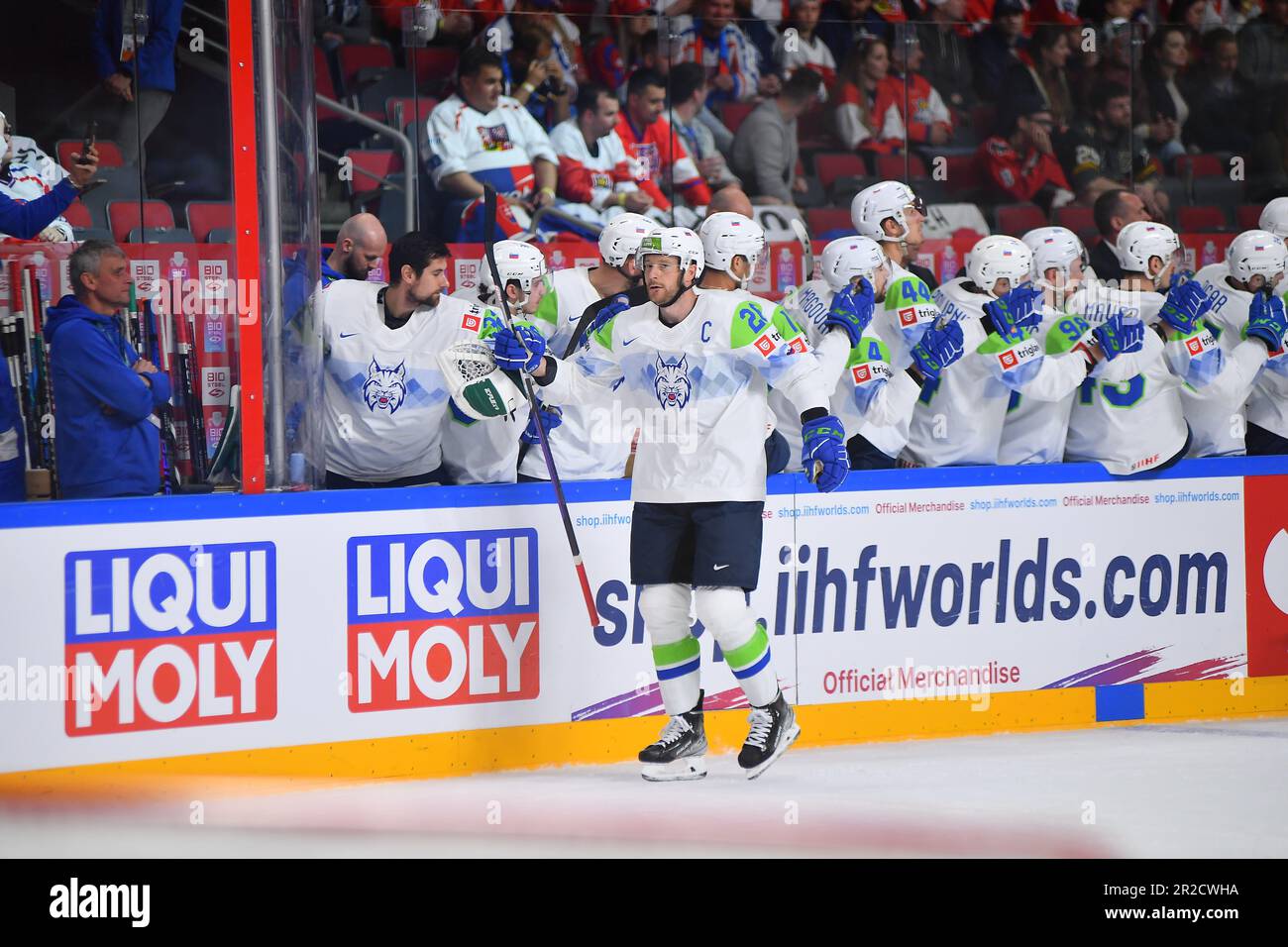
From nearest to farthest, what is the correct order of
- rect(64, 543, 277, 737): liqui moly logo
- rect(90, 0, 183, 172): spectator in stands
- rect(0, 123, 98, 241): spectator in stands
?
rect(64, 543, 277, 737): liqui moly logo → rect(0, 123, 98, 241): spectator in stands → rect(90, 0, 183, 172): spectator in stands

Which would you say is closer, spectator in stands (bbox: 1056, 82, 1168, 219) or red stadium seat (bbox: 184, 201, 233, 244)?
red stadium seat (bbox: 184, 201, 233, 244)

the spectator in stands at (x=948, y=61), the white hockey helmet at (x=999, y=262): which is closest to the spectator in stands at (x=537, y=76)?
the spectator in stands at (x=948, y=61)

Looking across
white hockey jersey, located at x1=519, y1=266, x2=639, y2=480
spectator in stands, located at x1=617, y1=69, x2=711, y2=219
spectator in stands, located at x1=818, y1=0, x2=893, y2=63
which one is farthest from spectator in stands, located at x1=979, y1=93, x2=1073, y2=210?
white hockey jersey, located at x1=519, y1=266, x2=639, y2=480

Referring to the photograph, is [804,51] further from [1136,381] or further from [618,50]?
[1136,381]

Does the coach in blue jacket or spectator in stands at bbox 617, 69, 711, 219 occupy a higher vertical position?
spectator in stands at bbox 617, 69, 711, 219

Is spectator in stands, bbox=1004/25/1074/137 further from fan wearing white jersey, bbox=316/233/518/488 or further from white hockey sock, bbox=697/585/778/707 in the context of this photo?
white hockey sock, bbox=697/585/778/707

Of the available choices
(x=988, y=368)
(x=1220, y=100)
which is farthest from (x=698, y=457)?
(x=1220, y=100)

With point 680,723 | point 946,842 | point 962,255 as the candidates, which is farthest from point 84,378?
point 962,255

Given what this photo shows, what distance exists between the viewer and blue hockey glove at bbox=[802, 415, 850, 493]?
5.07 metres

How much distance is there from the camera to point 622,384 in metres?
5.32

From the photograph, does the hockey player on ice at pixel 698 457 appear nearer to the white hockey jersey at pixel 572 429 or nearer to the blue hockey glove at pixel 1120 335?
the white hockey jersey at pixel 572 429

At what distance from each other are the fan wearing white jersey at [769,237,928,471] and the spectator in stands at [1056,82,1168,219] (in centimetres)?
376

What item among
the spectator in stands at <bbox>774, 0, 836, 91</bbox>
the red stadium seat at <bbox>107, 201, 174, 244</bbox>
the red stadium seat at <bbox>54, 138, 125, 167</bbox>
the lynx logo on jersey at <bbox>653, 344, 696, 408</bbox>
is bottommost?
the lynx logo on jersey at <bbox>653, 344, 696, 408</bbox>

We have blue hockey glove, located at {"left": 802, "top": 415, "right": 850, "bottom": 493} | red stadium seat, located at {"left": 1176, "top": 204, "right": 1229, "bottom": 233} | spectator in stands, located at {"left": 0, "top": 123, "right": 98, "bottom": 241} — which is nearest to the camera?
blue hockey glove, located at {"left": 802, "top": 415, "right": 850, "bottom": 493}
